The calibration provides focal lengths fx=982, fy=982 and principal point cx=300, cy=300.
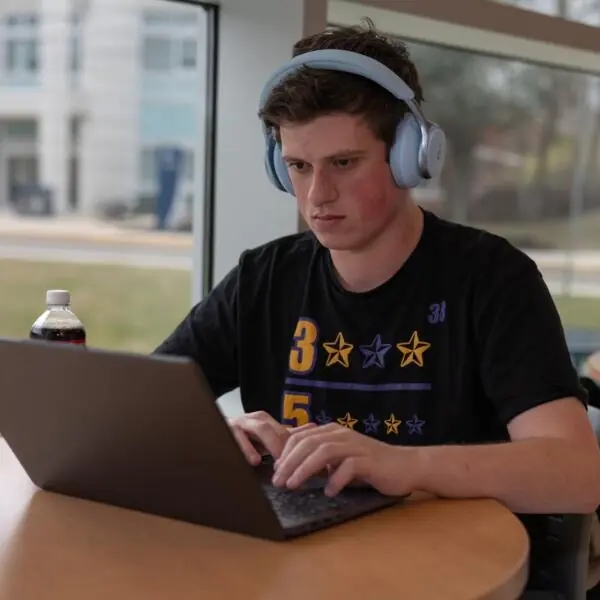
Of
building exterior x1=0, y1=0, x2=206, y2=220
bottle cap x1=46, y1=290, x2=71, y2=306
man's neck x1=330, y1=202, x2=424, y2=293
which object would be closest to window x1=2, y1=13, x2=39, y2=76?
building exterior x1=0, y1=0, x2=206, y2=220

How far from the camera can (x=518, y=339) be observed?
50.6 inches

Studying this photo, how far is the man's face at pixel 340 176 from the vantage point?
134 cm

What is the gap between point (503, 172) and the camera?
323 centimetres

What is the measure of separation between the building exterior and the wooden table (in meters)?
1.22

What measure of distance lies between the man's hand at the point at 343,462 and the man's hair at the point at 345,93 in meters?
0.47

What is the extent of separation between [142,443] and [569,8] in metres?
2.45

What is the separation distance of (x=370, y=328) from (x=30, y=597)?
0.72 meters

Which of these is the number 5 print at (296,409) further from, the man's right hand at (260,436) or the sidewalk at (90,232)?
the sidewalk at (90,232)

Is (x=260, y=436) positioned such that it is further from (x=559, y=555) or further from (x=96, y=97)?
(x=96, y=97)

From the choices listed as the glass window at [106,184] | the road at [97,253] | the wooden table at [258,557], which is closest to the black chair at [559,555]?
the wooden table at [258,557]

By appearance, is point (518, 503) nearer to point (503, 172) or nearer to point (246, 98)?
point (246, 98)

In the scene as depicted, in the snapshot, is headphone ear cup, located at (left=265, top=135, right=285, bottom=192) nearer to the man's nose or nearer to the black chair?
the man's nose

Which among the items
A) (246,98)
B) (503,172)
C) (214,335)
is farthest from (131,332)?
(503,172)

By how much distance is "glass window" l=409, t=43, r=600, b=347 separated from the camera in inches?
116
